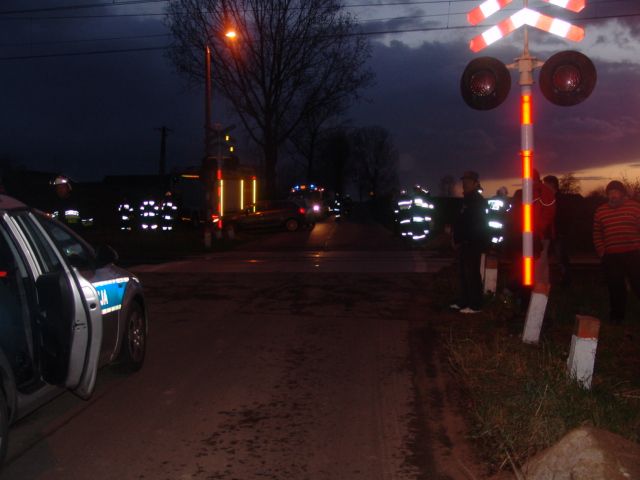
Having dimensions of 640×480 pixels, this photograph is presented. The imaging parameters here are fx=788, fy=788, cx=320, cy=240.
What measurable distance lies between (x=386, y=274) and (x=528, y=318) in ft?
26.8

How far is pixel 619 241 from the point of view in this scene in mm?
9164

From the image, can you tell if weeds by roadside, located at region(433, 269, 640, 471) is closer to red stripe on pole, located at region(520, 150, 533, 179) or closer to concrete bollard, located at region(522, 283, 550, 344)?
concrete bollard, located at region(522, 283, 550, 344)

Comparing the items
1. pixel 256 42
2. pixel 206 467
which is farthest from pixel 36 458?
pixel 256 42

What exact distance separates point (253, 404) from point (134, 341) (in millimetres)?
1522

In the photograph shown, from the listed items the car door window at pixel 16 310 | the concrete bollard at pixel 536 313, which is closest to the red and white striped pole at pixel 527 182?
the concrete bollard at pixel 536 313

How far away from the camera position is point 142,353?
7488 mm

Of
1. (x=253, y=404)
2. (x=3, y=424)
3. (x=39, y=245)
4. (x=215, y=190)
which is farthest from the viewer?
(x=215, y=190)

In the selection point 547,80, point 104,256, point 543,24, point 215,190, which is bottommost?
point 104,256

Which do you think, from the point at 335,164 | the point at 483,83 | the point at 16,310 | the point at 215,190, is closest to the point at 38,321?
the point at 16,310

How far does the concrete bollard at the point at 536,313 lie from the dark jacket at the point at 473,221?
2403mm

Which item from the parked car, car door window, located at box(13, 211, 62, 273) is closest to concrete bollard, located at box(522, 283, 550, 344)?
car door window, located at box(13, 211, 62, 273)

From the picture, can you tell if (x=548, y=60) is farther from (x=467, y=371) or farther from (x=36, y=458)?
(x=36, y=458)

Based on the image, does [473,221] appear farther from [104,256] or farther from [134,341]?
[104,256]

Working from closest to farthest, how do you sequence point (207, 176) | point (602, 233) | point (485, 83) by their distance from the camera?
1. point (485, 83)
2. point (602, 233)
3. point (207, 176)
